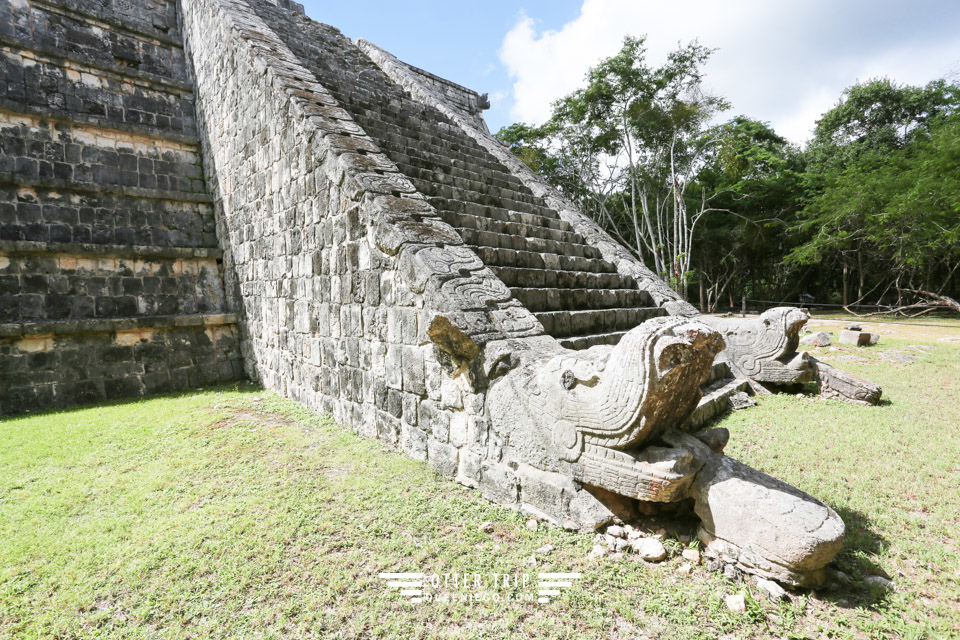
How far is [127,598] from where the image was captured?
6.40 ft

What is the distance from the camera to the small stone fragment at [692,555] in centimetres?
208

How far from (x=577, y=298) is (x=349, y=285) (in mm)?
2448

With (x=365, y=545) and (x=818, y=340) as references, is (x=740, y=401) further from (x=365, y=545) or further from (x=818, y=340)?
(x=818, y=340)

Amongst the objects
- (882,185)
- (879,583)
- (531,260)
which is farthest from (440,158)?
(882,185)

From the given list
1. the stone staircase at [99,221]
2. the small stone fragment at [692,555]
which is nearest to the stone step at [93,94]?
the stone staircase at [99,221]

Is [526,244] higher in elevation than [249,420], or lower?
higher

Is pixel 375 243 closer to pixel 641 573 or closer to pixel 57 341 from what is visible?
pixel 641 573

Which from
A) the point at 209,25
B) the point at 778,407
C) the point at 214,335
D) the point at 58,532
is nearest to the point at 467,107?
the point at 209,25

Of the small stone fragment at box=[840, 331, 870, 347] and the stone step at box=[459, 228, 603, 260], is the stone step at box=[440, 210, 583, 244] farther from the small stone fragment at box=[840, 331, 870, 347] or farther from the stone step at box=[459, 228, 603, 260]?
the small stone fragment at box=[840, 331, 870, 347]

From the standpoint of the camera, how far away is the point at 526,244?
5.20 meters

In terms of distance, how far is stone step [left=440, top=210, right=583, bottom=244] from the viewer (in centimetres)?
483

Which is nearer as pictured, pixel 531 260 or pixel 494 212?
pixel 531 260

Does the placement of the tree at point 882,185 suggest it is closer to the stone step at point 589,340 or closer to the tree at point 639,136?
the tree at point 639,136

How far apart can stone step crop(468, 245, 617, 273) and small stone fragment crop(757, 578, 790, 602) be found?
3.30 m
